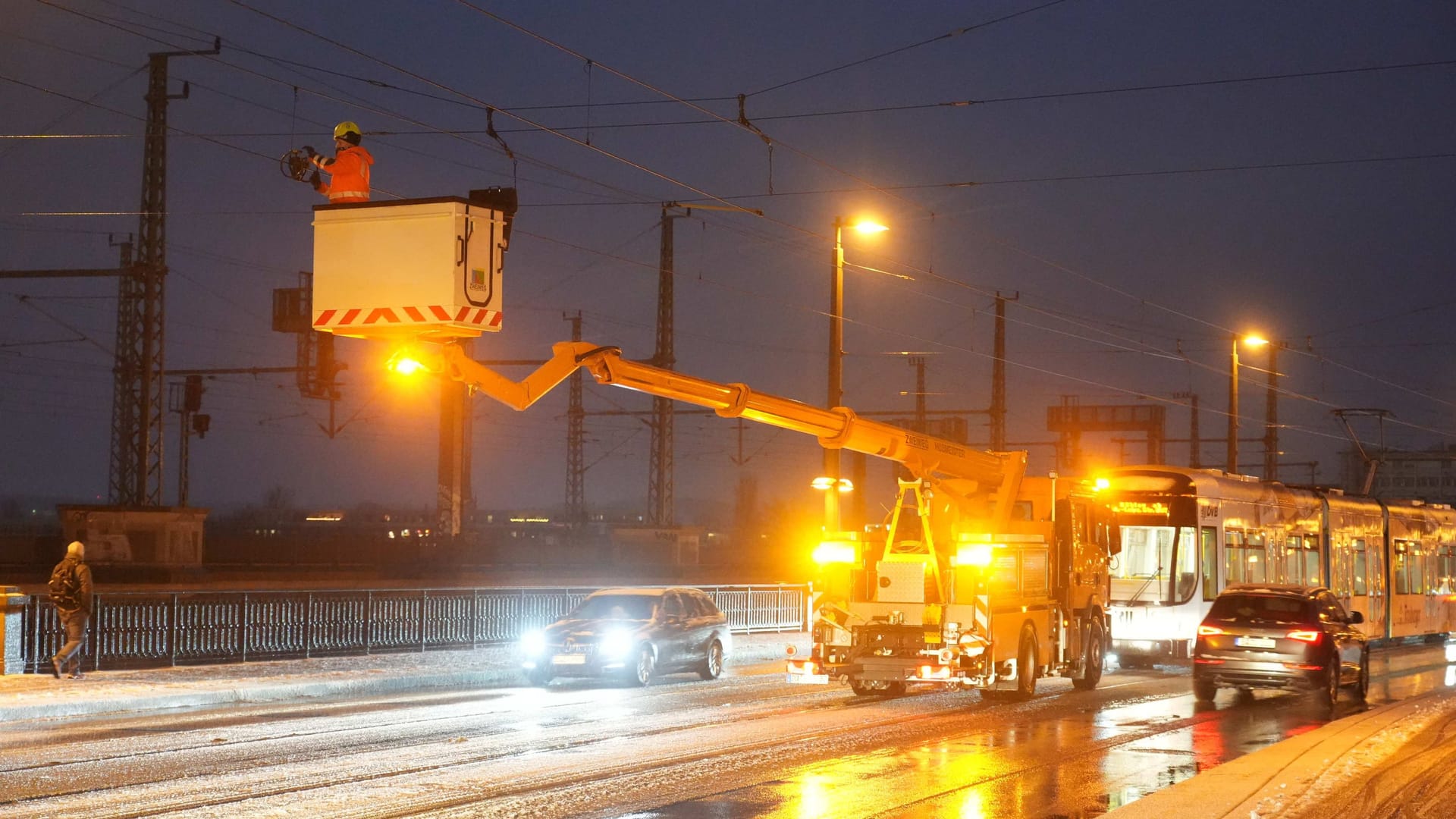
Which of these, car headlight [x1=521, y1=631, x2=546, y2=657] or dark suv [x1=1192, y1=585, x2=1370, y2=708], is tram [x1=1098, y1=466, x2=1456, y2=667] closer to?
dark suv [x1=1192, y1=585, x2=1370, y2=708]

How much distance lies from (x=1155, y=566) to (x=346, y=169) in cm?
1919

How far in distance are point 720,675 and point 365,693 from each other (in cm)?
637

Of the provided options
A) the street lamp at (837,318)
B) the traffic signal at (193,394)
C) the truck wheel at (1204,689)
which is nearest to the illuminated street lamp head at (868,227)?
the street lamp at (837,318)

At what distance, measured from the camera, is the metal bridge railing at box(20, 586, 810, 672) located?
22203 millimetres

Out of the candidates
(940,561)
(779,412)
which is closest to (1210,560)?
(940,561)

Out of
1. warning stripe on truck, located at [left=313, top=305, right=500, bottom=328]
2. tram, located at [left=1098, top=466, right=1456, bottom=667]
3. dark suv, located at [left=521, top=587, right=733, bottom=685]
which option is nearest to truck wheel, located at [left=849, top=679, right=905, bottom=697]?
dark suv, located at [left=521, top=587, right=733, bottom=685]

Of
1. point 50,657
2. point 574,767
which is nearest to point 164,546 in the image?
point 50,657

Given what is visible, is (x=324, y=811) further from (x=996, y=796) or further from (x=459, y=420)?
(x=459, y=420)

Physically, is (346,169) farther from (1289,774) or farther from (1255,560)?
(1255,560)

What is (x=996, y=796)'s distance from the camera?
11.9m

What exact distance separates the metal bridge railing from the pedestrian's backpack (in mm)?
1209

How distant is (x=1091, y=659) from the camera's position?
911 inches

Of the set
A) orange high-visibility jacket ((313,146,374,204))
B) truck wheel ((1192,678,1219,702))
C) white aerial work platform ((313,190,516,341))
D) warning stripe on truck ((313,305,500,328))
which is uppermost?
orange high-visibility jacket ((313,146,374,204))

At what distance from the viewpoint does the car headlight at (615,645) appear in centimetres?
2248
